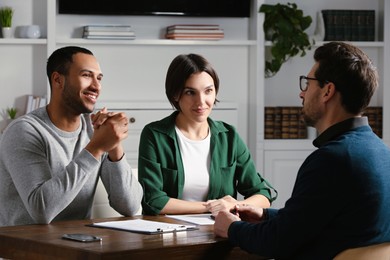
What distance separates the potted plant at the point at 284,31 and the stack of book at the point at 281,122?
304 mm

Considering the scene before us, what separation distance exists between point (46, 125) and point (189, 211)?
0.63 m

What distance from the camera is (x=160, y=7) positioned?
18.8 ft

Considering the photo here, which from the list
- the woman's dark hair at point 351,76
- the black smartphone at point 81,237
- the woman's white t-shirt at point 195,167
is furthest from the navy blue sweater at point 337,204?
the woman's white t-shirt at point 195,167

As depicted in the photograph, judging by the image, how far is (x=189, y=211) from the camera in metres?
3.06

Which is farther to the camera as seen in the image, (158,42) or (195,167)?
(158,42)

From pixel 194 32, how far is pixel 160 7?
1.00 feet

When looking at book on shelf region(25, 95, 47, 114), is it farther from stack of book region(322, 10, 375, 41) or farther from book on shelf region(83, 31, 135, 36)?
stack of book region(322, 10, 375, 41)

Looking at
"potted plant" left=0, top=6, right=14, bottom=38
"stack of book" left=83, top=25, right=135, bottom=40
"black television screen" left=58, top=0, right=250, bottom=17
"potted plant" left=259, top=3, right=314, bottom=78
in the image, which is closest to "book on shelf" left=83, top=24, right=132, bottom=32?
"stack of book" left=83, top=25, right=135, bottom=40

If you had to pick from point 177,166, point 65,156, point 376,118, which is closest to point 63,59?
point 65,156

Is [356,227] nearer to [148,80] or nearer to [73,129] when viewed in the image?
[73,129]

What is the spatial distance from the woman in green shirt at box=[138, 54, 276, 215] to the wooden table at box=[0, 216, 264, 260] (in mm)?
570

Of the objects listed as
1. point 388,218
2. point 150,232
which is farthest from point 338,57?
point 150,232

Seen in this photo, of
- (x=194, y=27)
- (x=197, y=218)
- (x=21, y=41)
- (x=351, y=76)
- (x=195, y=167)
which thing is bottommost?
(x=197, y=218)

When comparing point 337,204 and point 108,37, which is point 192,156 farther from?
point 108,37
